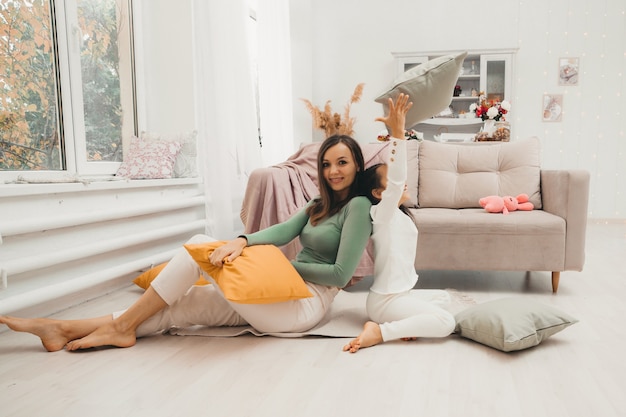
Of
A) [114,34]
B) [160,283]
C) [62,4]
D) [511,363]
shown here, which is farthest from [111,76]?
[511,363]

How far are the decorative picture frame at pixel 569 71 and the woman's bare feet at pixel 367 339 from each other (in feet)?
16.7

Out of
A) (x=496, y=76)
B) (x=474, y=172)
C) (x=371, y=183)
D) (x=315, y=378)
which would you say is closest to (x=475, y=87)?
(x=496, y=76)

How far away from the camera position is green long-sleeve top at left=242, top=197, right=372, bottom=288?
1836 millimetres

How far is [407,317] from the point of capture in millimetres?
1885

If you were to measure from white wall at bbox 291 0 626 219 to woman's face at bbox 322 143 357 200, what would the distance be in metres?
3.82

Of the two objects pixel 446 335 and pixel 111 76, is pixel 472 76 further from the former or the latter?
pixel 446 335

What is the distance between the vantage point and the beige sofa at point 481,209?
2611 mm

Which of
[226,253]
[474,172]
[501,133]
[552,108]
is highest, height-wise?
[552,108]

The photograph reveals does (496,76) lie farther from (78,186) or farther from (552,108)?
(78,186)

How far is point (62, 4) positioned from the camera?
2895 millimetres

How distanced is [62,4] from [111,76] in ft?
2.08

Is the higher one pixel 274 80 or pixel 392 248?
pixel 274 80

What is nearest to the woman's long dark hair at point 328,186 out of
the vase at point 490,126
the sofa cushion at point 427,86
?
the sofa cushion at point 427,86

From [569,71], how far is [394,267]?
16.3 ft
